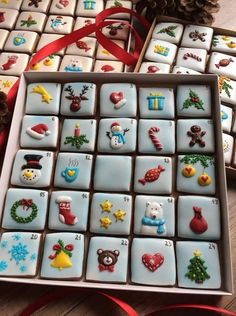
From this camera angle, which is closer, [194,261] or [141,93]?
[194,261]

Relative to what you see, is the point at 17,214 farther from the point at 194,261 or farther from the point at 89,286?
the point at 194,261

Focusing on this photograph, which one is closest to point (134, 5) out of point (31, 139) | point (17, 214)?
point (31, 139)

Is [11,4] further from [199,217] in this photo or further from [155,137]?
[199,217]

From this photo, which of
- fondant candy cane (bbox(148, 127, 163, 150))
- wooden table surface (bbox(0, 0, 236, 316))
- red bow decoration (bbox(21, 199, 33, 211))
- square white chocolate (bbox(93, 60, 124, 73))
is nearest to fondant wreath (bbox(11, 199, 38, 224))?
red bow decoration (bbox(21, 199, 33, 211))

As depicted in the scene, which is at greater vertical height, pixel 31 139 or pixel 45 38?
pixel 45 38

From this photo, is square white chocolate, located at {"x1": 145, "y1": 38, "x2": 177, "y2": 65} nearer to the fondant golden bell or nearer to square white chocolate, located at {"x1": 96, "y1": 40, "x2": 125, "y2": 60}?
square white chocolate, located at {"x1": 96, "y1": 40, "x2": 125, "y2": 60}

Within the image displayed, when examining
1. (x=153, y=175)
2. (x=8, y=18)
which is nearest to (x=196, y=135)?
(x=153, y=175)
